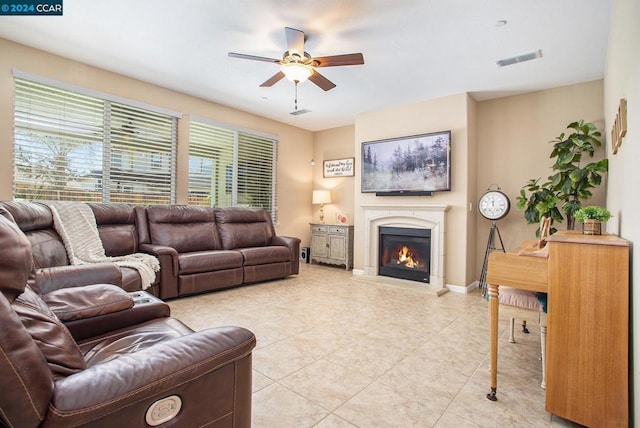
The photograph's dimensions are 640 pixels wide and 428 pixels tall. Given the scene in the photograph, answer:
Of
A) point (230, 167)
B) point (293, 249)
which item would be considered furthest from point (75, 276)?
point (230, 167)

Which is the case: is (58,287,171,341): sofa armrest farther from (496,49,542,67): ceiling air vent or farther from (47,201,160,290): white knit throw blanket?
(496,49,542,67): ceiling air vent

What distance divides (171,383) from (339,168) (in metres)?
5.57

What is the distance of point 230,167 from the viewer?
533cm

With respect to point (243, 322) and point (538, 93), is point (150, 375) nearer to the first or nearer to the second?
point (243, 322)

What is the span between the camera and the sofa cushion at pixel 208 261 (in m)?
3.81

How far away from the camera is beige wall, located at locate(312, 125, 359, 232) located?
6148 mm

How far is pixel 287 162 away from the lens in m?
6.22

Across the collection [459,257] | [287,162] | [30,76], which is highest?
[30,76]

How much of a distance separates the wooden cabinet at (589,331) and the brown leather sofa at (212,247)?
351 centimetres

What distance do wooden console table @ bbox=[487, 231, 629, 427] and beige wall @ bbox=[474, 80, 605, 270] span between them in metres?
2.90

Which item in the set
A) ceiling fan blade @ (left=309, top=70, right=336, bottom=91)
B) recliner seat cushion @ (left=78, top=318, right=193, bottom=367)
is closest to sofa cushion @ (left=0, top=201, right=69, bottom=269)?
recliner seat cushion @ (left=78, top=318, right=193, bottom=367)

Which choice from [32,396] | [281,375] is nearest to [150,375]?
[32,396]

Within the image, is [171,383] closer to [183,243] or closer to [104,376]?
[104,376]

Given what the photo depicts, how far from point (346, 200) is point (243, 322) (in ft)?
12.0
